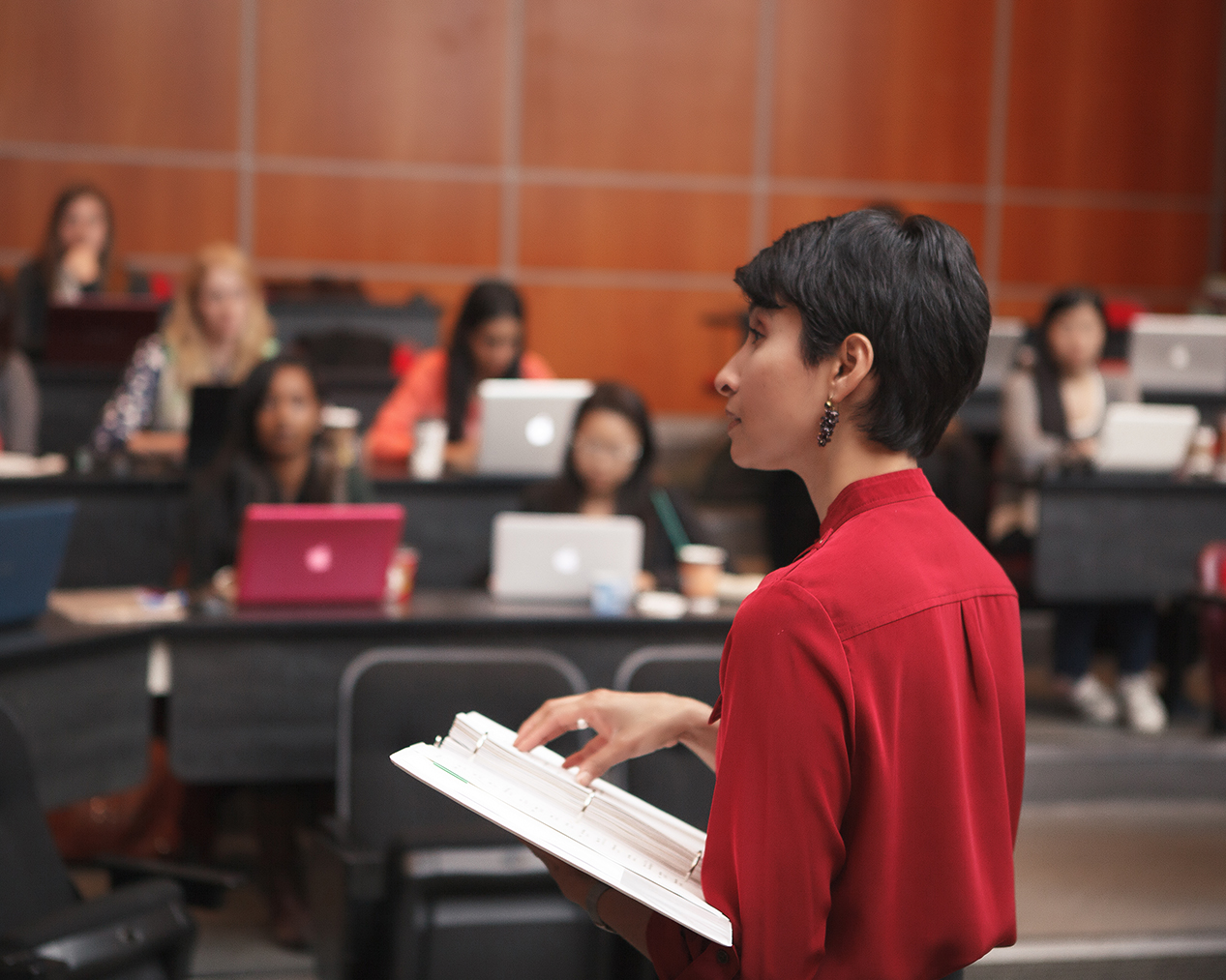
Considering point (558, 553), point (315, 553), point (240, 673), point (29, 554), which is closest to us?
point (29, 554)

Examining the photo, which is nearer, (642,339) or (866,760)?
(866,760)

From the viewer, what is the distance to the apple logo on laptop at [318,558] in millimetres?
2785

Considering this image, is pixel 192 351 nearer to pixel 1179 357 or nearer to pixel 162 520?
pixel 162 520

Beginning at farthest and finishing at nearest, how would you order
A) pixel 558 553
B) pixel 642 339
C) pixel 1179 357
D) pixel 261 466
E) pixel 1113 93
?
pixel 1113 93 → pixel 642 339 → pixel 1179 357 → pixel 261 466 → pixel 558 553

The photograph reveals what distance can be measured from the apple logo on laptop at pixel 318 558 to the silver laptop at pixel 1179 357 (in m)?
3.36

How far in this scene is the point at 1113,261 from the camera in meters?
7.52

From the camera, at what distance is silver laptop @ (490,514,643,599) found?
9.59 feet

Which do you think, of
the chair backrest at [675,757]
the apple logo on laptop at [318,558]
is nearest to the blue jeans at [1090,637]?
the chair backrest at [675,757]

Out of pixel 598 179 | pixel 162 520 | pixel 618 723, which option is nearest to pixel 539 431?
pixel 162 520

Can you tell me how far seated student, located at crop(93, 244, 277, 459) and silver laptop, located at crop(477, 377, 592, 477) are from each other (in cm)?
89

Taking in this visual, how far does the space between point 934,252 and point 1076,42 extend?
716 cm

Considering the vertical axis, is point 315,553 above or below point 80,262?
below

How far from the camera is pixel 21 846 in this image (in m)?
1.98

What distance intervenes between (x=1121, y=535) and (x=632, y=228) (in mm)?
3754
